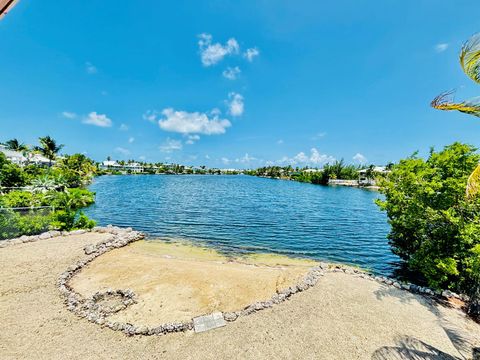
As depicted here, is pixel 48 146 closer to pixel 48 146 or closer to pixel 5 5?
pixel 48 146

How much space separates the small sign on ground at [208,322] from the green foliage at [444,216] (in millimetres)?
9096


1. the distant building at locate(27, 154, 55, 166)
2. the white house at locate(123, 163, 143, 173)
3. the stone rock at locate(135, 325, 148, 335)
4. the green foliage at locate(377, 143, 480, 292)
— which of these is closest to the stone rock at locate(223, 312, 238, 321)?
the stone rock at locate(135, 325, 148, 335)

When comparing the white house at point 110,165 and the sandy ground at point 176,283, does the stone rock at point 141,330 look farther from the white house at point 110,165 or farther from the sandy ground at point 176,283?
the white house at point 110,165

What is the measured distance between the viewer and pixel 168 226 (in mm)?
22594

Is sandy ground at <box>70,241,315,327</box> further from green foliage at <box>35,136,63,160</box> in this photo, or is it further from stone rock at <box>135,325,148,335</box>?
green foliage at <box>35,136,63,160</box>

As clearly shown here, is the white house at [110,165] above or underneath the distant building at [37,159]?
above

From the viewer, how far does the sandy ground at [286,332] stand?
6078mm

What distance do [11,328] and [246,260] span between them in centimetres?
1121

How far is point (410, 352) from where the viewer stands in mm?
6184

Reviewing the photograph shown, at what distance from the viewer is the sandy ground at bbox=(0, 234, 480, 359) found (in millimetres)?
6078

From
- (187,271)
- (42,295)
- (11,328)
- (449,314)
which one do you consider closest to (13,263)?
(42,295)

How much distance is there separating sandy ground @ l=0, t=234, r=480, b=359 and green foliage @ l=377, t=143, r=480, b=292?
2.03 meters

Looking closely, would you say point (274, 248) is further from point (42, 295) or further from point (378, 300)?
point (42, 295)

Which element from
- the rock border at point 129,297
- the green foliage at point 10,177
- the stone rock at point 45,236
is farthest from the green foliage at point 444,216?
the green foliage at point 10,177
